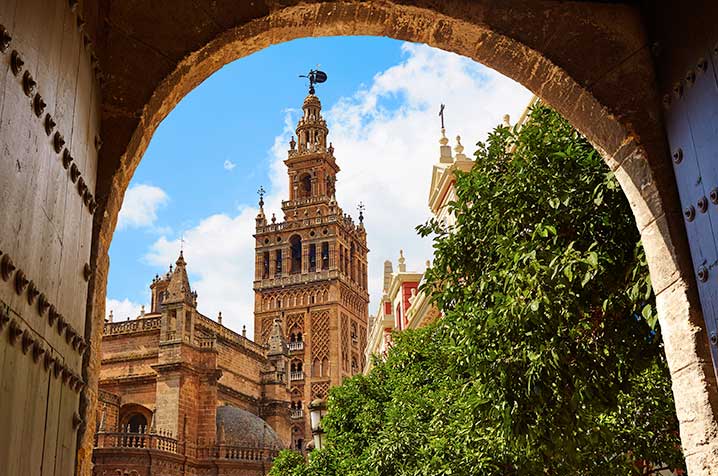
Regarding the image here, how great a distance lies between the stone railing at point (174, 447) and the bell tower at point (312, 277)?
22.3 m

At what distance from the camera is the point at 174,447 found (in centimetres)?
3189

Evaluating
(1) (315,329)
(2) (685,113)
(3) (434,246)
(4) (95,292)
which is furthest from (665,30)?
(1) (315,329)

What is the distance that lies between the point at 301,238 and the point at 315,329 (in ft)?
24.6

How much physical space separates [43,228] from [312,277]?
5863 cm

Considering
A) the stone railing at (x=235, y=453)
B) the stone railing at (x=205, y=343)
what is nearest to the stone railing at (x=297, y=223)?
the stone railing at (x=205, y=343)

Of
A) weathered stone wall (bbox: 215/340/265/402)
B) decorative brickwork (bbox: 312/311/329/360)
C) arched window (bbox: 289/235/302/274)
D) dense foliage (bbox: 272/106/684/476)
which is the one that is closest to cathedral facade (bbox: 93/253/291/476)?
weathered stone wall (bbox: 215/340/265/402)

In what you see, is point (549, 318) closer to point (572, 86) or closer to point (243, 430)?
point (572, 86)

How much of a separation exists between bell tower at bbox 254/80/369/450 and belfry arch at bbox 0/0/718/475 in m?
54.1

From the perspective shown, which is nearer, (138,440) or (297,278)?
(138,440)

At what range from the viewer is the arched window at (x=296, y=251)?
62.7 m

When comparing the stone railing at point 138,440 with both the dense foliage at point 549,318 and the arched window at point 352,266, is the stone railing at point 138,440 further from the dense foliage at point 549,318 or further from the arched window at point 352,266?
the arched window at point 352,266

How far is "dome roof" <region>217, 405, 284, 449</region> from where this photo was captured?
35.1 meters

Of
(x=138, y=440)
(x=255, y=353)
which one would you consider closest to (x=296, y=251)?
(x=255, y=353)

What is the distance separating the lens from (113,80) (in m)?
3.68
